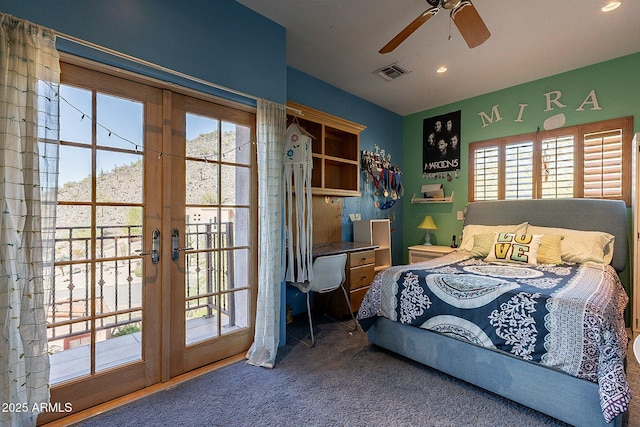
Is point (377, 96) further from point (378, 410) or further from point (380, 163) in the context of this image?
point (378, 410)

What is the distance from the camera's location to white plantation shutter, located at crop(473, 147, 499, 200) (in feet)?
12.9

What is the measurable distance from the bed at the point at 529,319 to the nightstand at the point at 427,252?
2.76 feet

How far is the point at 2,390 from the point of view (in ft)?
4.44

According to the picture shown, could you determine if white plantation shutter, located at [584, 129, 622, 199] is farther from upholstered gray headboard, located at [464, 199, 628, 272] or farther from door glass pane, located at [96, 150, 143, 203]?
door glass pane, located at [96, 150, 143, 203]

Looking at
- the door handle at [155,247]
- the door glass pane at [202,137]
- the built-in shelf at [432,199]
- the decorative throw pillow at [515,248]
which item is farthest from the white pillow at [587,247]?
the door handle at [155,247]

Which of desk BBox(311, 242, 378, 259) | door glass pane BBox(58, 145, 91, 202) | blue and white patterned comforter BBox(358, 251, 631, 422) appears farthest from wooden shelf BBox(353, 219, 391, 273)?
door glass pane BBox(58, 145, 91, 202)

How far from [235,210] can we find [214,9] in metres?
1.48

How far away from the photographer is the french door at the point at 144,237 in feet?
5.64

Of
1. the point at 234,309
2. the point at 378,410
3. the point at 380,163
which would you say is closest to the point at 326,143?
the point at 380,163

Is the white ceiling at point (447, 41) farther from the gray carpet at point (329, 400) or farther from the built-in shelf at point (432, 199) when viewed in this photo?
the gray carpet at point (329, 400)

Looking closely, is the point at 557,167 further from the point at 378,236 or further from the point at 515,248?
the point at 378,236

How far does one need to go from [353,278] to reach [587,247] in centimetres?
225

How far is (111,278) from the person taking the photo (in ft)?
6.13

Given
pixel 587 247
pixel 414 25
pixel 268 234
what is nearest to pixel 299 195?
pixel 268 234
